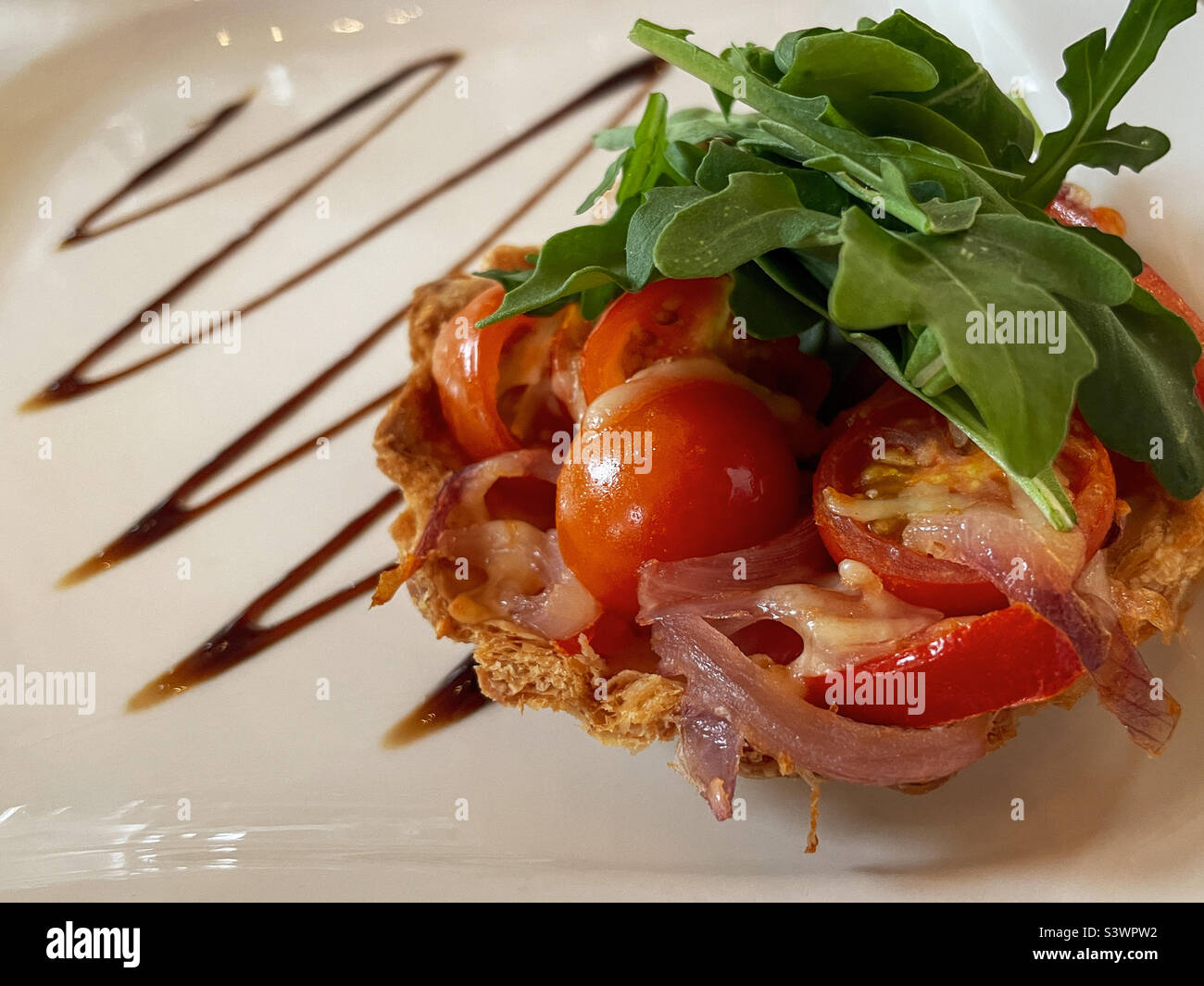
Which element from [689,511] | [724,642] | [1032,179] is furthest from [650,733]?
[1032,179]

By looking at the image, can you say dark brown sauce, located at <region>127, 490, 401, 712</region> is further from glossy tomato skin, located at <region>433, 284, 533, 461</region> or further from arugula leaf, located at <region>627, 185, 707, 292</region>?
arugula leaf, located at <region>627, 185, 707, 292</region>

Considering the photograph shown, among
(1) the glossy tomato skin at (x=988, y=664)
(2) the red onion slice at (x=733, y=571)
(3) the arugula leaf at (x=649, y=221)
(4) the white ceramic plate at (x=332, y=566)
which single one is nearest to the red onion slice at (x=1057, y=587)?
(1) the glossy tomato skin at (x=988, y=664)

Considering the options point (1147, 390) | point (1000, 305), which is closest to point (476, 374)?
point (1000, 305)

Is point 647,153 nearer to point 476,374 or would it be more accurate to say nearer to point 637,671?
point 476,374

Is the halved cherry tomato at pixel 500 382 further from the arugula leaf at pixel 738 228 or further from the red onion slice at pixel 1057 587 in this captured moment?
the red onion slice at pixel 1057 587

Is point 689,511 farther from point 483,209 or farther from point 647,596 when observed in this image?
point 483,209

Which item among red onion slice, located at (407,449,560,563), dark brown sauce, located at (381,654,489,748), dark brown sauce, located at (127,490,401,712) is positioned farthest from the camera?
dark brown sauce, located at (127,490,401,712)

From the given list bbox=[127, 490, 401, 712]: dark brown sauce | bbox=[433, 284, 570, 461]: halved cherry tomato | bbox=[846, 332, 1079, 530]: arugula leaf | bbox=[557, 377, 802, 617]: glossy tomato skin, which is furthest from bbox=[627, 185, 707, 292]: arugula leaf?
bbox=[127, 490, 401, 712]: dark brown sauce
